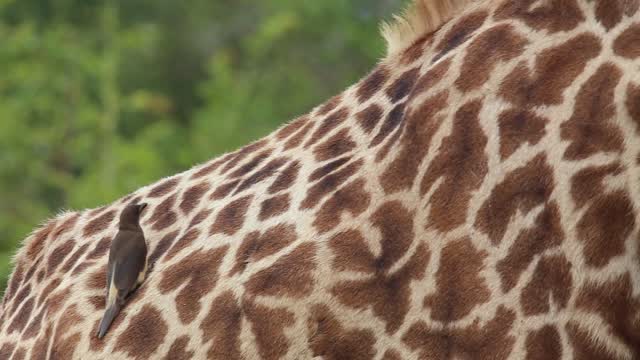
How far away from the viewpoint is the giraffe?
437 centimetres

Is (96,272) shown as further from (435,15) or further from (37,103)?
(37,103)

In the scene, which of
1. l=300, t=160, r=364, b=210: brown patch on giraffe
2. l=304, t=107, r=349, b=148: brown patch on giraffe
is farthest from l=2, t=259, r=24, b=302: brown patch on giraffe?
l=300, t=160, r=364, b=210: brown patch on giraffe

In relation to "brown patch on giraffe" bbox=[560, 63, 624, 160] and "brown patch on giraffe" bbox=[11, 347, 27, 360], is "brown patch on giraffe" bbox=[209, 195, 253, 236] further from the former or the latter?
"brown patch on giraffe" bbox=[560, 63, 624, 160]

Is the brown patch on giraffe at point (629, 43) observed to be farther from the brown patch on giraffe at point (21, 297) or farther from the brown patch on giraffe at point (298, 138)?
the brown patch on giraffe at point (21, 297)

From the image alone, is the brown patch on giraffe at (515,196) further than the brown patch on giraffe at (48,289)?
No

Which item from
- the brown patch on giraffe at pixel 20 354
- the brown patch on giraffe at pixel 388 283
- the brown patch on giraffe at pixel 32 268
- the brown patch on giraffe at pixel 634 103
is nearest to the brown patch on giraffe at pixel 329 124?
the brown patch on giraffe at pixel 388 283

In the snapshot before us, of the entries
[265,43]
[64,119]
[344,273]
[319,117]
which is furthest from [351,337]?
A: [265,43]

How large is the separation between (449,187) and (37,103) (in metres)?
13.4

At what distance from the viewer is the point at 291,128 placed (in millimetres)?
5258

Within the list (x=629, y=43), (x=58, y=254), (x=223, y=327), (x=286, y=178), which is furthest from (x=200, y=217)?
(x=629, y=43)

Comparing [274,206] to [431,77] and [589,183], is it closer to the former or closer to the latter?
[431,77]

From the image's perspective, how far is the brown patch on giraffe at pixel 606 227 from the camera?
14.2 ft

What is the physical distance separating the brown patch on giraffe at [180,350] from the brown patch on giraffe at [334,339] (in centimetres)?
41

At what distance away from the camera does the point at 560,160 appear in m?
4.41
